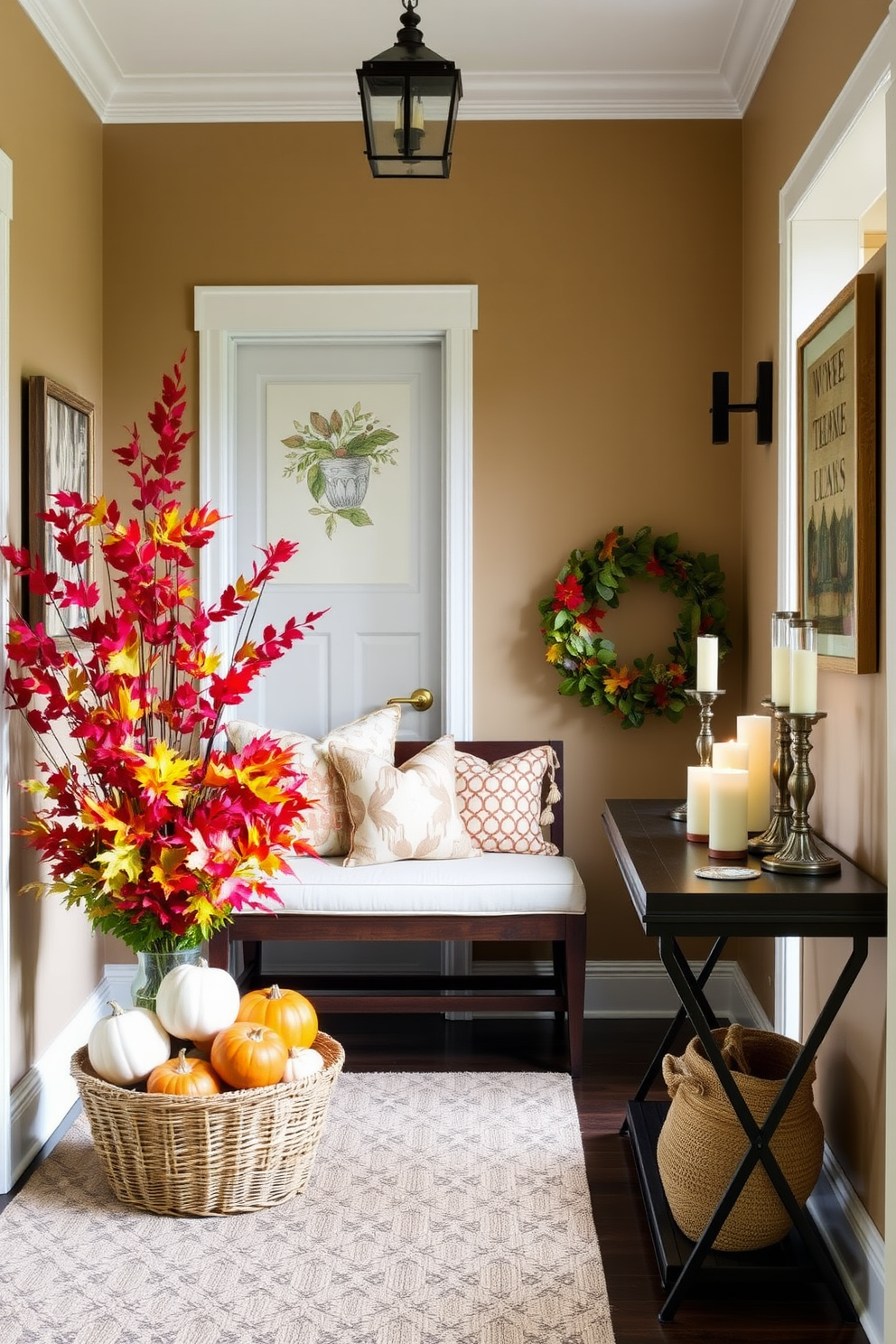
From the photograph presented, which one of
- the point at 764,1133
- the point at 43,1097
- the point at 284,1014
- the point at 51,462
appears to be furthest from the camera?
the point at 51,462

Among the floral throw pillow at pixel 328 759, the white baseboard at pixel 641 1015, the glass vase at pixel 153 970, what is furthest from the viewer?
the floral throw pillow at pixel 328 759

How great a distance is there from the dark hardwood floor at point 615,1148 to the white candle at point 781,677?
1117 mm

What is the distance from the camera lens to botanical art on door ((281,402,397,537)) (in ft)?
12.6

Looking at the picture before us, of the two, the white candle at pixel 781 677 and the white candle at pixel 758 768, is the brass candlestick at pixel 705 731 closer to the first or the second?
the white candle at pixel 758 768

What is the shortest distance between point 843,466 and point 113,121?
259cm

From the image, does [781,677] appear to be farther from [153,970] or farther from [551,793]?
[153,970]

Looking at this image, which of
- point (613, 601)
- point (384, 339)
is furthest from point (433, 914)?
point (384, 339)

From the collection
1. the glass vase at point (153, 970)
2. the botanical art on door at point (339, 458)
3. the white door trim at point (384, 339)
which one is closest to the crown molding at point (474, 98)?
the white door trim at point (384, 339)

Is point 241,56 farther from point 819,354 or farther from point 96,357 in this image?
point 819,354

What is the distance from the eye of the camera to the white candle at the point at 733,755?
2.51 meters

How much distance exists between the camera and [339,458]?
12.6 ft

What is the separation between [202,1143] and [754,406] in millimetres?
2300

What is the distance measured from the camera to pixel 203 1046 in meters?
2.65

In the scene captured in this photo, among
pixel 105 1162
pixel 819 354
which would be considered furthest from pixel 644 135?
pixel 105 1162
